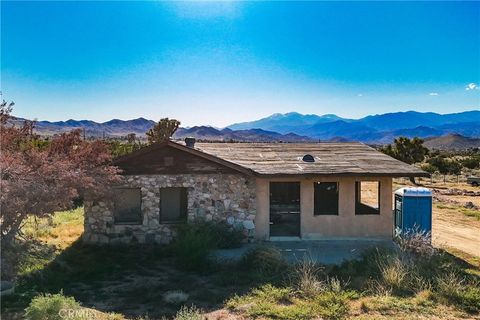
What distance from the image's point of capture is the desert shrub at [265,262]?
11516mm

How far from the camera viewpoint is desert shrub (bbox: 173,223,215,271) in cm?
1206

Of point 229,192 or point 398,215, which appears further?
point 398,215

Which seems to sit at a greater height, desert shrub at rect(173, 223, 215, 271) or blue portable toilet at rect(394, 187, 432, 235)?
blue portable toilet at rect(394, 187, 432, 235)

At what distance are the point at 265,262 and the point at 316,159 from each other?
573 cm

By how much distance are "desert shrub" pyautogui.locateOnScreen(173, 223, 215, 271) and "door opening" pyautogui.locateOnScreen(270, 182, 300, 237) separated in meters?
3.42

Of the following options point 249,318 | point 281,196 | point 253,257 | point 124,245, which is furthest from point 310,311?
point 281,196

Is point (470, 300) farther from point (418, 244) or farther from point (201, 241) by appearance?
point (201, 241)

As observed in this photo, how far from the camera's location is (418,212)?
14.3 metres

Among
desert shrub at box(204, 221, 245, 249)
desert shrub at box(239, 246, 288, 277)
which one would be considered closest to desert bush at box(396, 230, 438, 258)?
desert shrub at box(239, 246, 288, 277)

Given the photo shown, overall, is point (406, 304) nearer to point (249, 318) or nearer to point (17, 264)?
point (249, 318)

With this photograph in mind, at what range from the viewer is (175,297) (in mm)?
9656

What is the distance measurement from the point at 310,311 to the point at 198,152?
23.5 ft

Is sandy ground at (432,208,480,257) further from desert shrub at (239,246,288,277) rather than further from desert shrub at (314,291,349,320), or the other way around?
desert shrub at (314,291,349,320)

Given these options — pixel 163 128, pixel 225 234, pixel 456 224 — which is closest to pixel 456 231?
pixel 456 224
